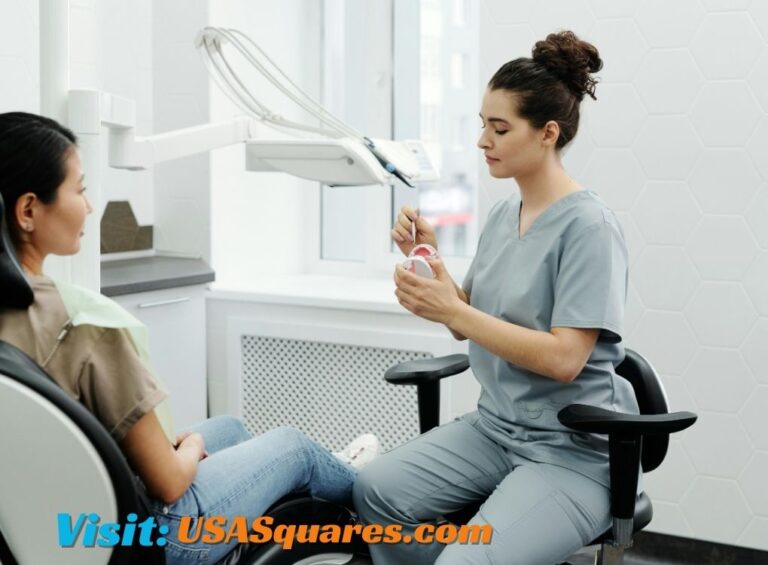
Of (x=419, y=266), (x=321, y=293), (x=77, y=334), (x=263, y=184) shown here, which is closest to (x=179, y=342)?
(x=321, y=293)

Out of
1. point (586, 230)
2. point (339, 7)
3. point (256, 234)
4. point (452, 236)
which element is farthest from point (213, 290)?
point (586, 230)

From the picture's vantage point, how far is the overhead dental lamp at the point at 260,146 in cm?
180

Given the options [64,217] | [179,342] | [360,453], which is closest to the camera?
[64,217]

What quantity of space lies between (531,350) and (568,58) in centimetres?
53

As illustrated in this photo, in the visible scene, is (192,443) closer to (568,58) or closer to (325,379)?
(568,58)

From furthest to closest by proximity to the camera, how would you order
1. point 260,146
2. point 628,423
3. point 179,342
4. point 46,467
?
point 179,342
point 260,146
point 628,423
point 46,467

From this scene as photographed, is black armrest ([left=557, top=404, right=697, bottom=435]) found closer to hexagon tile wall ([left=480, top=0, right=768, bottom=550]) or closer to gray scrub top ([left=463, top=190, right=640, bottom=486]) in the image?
gray scrub top ([left=463, top=190, right=640, bottom=486])

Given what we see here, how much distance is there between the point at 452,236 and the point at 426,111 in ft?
1.42

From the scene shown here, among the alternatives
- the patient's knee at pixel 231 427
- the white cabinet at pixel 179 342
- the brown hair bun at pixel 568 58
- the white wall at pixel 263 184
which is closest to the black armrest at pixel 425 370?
the patient's knee at pixel 231 427

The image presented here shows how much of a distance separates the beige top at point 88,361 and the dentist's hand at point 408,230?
2.48 feet

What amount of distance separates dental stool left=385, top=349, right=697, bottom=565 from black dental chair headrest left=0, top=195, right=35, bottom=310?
805mm

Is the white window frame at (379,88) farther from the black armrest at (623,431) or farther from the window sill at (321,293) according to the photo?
the black armrest at (623,431)

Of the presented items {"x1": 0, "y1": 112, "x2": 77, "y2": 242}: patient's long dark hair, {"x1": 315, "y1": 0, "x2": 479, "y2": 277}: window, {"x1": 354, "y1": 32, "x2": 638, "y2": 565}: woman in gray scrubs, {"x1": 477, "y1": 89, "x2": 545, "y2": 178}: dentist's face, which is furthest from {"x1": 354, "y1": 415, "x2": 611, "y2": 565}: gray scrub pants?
{"x1": 315, "y1": 0, "x2": 479, "y2": 277}: window

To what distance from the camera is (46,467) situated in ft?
4.33
